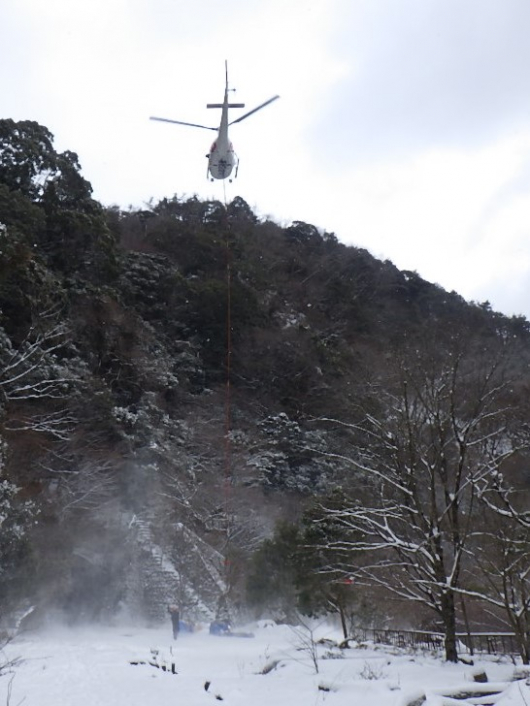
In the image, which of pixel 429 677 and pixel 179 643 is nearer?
pixel 429 677

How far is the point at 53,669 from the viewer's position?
9.24 metres

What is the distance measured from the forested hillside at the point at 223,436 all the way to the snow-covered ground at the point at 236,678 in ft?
3.34

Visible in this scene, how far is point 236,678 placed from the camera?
890 centimetres

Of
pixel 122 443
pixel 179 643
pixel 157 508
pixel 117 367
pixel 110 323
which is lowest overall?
pixel 179 643

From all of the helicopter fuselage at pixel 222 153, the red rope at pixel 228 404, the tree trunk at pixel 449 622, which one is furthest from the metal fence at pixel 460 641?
the helicopter fuselage at pixel 222 153

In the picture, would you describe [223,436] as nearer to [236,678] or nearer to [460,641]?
[460,641]

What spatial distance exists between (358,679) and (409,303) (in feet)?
120

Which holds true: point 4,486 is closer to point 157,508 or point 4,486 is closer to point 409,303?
point 157,508

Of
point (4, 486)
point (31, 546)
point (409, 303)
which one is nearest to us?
point (4, 486)

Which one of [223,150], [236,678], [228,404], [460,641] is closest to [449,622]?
[236,678]

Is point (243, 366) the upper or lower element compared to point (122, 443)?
upper

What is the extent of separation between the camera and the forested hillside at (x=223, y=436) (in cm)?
946

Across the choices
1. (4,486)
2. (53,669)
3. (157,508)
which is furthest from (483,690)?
(157,508)

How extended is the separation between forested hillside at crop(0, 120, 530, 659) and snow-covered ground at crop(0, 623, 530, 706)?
102 centimetres
